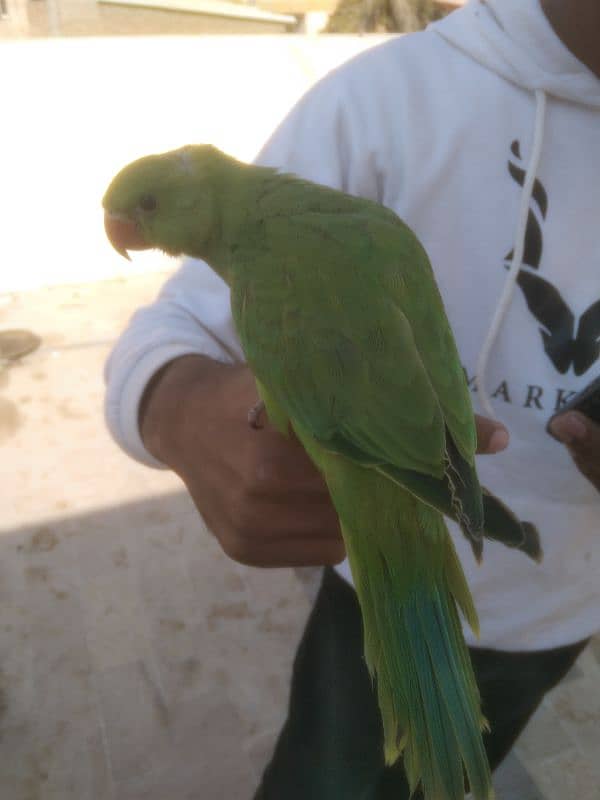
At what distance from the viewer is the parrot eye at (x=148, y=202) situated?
3.07 feet

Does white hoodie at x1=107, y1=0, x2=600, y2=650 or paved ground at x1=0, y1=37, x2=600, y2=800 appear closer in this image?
white hoodie at x1=107, y1=0, x2=600, y2=650

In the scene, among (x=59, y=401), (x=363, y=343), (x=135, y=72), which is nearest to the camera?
(x=363, y=343)

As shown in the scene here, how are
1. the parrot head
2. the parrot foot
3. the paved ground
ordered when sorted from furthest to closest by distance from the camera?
1. the paved ground
2. the parrot head
3. the parrot foot

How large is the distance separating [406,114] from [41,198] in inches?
84.6

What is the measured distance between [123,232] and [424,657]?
636 millimetres

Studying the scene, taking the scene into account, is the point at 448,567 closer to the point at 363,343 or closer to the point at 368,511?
the point at 368,511

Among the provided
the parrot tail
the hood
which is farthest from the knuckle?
the hood

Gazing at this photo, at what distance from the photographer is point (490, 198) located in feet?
2.78

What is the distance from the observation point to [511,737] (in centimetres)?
111

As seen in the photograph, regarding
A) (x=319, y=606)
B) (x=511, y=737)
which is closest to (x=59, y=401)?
(x=319, y=606)

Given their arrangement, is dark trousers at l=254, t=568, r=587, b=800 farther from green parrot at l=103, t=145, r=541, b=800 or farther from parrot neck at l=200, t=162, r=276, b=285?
parrot neck at l=200, t=162, r=276, b=285

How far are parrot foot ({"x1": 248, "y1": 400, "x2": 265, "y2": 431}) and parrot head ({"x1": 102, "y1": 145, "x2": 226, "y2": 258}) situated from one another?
25cm

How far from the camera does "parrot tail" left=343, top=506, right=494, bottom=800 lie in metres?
0.66

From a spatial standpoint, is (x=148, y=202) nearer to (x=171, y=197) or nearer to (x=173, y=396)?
(x=171, y=197)
